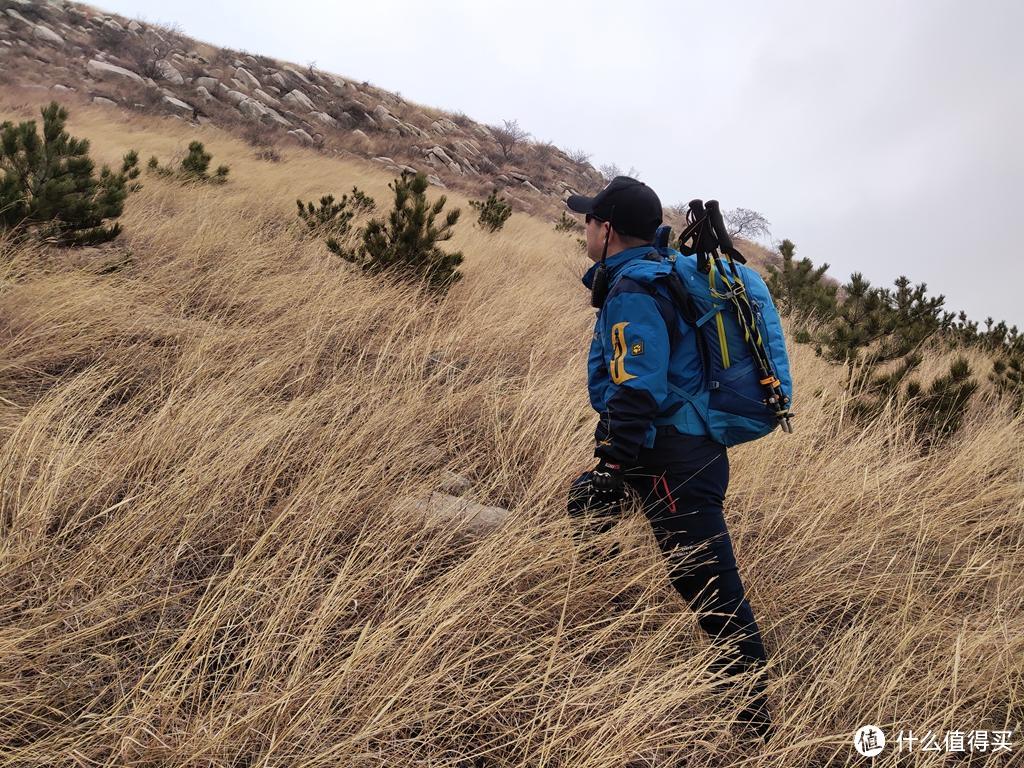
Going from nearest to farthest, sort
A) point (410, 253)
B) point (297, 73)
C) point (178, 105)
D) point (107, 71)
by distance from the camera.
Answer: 1. point (410, 253)
2. point (178, 105)
3. point (107, 71)
4. point (297, 73)

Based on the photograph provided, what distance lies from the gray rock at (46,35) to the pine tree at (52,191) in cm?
2168

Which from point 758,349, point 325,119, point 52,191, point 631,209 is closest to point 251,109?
point 325,119

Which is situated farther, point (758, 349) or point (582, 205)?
point (582, 205)

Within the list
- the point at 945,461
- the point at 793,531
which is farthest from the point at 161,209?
the point at 945,461

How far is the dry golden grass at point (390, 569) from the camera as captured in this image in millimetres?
1534

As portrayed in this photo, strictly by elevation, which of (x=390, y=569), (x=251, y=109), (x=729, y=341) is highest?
(x=251, y=109)

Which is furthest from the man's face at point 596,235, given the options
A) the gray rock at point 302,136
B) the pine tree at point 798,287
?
the gray rock at point 302,136

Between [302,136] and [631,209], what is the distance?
1954cm

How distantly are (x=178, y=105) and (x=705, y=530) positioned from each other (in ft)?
67.0

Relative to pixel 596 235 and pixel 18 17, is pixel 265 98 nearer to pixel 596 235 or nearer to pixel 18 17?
pixel 18 17

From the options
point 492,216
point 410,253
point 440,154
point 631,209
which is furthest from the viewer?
point 440,154

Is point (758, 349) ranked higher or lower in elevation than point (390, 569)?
higher

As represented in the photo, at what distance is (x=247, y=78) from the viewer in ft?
73.5

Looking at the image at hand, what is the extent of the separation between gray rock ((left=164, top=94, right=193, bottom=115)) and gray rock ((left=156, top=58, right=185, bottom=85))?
3485 mm
